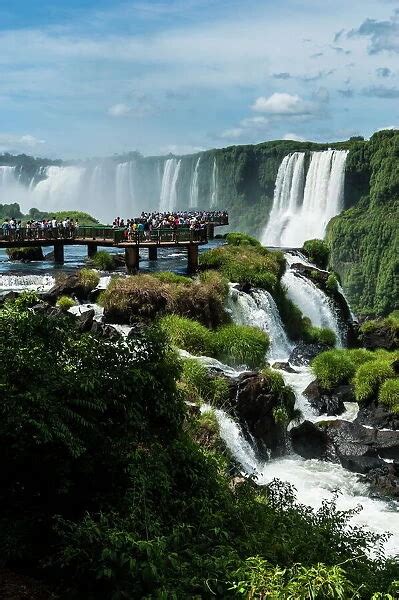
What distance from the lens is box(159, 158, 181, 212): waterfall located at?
117m

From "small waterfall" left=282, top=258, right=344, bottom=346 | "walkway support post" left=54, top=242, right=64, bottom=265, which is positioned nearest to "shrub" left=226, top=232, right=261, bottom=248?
"small waterfall" left=282, top=258, right=344, bottom=346

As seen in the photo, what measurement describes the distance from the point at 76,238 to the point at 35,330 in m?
25.4

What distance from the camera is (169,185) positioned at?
11756 centimetres

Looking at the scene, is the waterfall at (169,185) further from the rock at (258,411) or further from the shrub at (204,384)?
the shrub at (204,384)

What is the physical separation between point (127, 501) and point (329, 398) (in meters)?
14.3

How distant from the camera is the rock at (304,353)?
2478cm

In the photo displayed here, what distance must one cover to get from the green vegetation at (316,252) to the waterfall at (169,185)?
269ft

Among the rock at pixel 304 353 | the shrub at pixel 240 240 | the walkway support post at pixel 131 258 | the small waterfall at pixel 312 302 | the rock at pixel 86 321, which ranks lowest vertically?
the rock at pixel 304 353

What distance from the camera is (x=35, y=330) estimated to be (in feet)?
31.6

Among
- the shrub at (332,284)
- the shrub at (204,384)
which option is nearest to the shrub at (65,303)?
the shrub at (204,384)

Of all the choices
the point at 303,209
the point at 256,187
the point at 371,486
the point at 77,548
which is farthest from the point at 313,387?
the point at 256,187

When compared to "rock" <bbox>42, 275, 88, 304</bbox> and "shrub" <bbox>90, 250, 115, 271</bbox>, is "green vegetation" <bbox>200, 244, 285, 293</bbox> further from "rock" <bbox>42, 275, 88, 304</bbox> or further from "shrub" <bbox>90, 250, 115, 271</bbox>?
"rock" <bbox>42, 275, 88, 304</bbox>

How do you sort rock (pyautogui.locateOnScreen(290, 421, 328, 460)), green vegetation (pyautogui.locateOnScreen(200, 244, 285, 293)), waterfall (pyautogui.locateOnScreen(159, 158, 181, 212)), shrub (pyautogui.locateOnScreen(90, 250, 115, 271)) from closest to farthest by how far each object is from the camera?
rock (pyautogui.locateOnScreen(290, 421, 328, 460)) < green vegetation (pyautogui.locateOnScreen(200, 244, 285, 293)) < shrub (pyautogui.locateOnScreen(90, 250, 115, 271)) < waterfall (pyautogui.locateOnScreen(159, 158, 181, 212))

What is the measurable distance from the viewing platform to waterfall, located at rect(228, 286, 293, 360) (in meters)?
4.65
